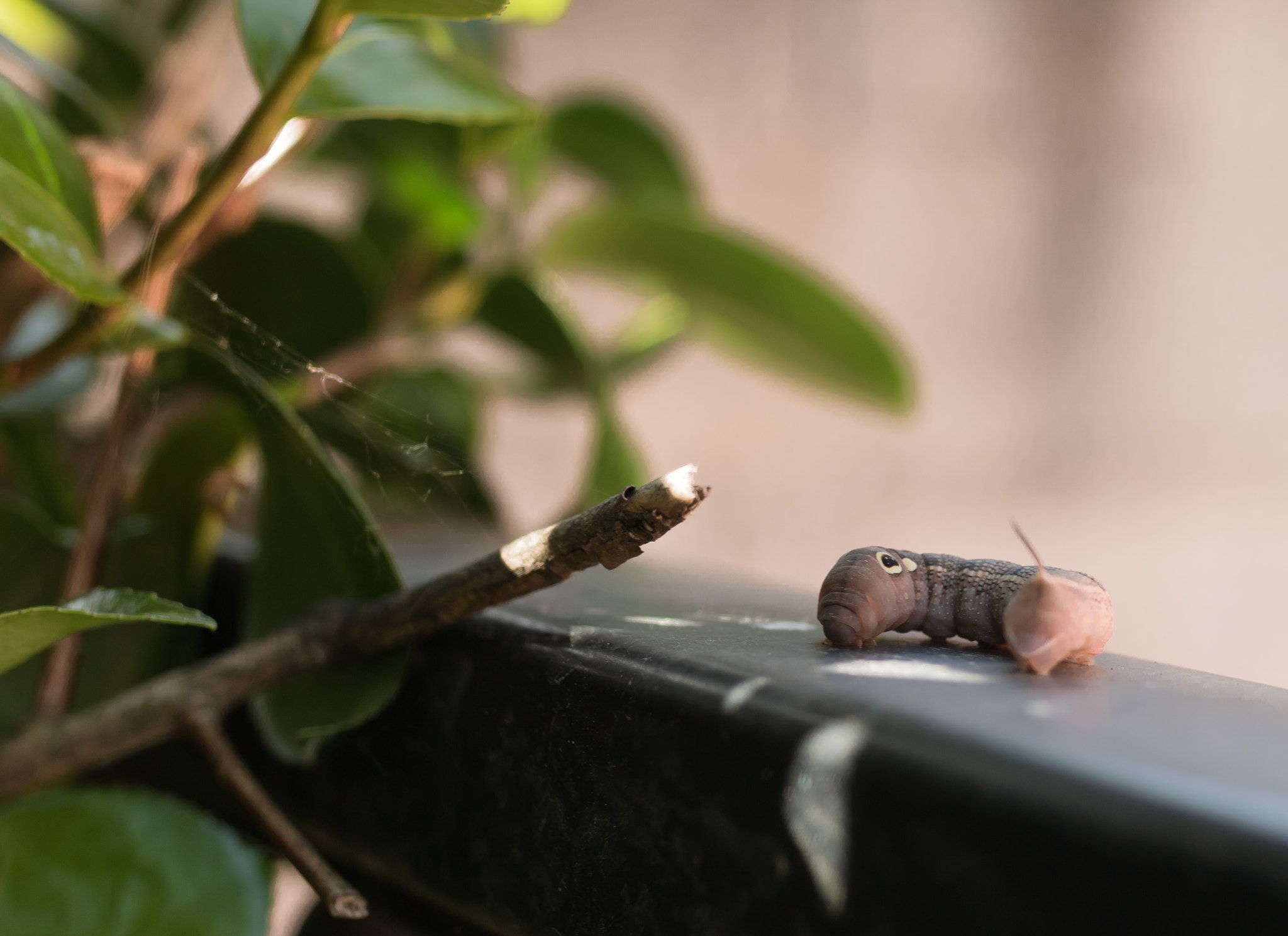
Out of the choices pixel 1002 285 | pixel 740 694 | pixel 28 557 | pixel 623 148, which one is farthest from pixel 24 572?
pixel 1002 285

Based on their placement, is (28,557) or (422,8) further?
(28,557)

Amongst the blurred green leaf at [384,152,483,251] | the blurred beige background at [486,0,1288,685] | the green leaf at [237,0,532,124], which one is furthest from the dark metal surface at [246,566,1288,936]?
the blurred beige background at [486,0,1288,685]

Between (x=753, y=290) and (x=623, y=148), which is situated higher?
(x=623, y=148)

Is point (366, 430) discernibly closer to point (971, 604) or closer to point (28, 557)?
point (28, 557)

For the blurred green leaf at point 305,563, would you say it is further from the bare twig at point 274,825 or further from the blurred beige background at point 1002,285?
the blurred beige background at point 1002,285

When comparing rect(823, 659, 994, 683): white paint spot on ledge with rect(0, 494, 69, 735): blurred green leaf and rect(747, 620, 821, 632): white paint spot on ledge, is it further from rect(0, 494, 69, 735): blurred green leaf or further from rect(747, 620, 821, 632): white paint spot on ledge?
rect(0, 494, 69, 735): blurred green leaf

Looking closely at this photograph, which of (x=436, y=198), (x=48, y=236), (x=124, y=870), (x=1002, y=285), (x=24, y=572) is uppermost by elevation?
(x=1002, y=285)

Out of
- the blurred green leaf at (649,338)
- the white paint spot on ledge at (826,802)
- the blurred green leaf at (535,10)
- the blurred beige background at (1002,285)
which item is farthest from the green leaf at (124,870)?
the blurred beige background at (1002,285)

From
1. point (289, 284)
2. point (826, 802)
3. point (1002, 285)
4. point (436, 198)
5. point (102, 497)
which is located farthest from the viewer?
point (1002, 285)
